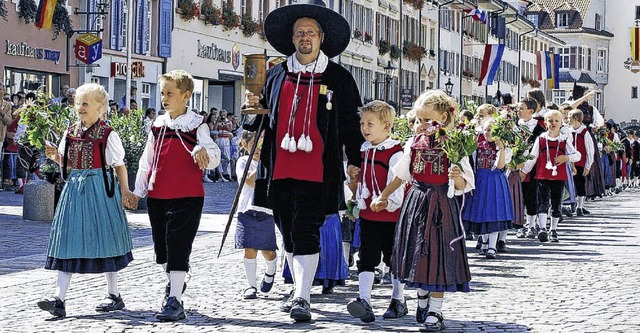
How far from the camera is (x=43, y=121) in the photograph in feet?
39.3

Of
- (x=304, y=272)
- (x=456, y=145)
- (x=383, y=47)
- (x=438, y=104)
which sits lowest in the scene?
(x=304, y=272)

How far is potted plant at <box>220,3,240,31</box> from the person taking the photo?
140 feet

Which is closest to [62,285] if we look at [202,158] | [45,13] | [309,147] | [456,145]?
[202,158]

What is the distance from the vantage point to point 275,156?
9.44 m

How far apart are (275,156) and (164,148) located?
29.5 inches

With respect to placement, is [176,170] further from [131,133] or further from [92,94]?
[131,133]

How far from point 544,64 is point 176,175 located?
45598 mm

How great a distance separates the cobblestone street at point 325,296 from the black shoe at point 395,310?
0.07 meters

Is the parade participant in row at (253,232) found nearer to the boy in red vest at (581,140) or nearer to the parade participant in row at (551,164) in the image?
the parade participant in row at (551,164)

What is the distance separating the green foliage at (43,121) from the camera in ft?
38.5

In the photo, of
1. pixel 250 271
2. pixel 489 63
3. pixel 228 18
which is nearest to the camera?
pixel 250 271

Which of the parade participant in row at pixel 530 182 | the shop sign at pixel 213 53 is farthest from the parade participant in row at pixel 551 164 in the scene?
the shop sign at pixel 213 53

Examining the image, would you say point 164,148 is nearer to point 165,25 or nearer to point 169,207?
point 169,207

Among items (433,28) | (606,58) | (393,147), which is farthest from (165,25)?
(606,58)
